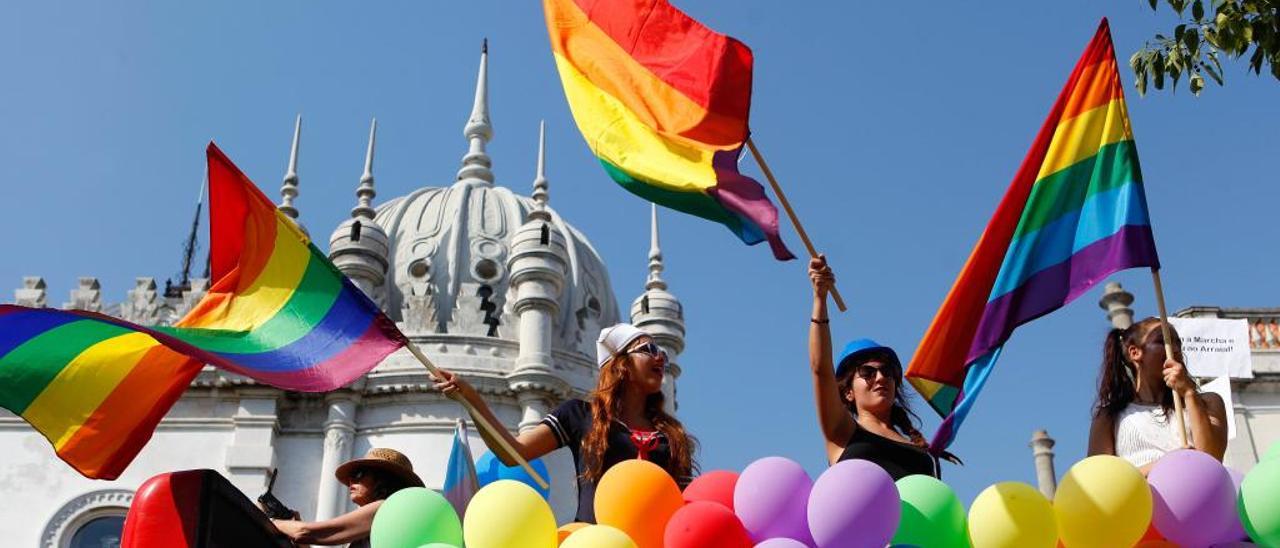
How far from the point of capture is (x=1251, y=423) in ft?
73.3

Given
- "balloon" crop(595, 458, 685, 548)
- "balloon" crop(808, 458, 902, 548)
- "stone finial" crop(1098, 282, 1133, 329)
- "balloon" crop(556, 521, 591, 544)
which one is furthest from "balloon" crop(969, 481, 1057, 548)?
"stone finial" crop(1098, 282, 1133, 329)

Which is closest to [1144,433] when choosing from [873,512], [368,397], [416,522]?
[873,512]

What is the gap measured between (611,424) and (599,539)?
51.8 inches

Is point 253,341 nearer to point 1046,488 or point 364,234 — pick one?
point 364,234

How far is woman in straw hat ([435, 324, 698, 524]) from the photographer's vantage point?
593 cm

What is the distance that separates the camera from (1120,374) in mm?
6008

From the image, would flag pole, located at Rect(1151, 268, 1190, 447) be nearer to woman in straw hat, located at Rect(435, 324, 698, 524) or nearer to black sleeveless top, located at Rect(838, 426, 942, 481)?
black sleeveless top, located at Rect(838, 426, 942, 481)

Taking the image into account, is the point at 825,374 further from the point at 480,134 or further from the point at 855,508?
the point at 480,134

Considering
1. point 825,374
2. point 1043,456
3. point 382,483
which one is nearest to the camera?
point 825,374

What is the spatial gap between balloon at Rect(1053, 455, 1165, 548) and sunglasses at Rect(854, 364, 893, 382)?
119 centimetres

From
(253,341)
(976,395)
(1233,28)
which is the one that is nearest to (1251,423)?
(1233,28)

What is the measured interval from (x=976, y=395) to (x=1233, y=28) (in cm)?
279

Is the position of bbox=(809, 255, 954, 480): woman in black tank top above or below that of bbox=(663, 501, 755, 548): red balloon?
above

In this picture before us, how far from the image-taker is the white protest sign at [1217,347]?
73.7 feet
